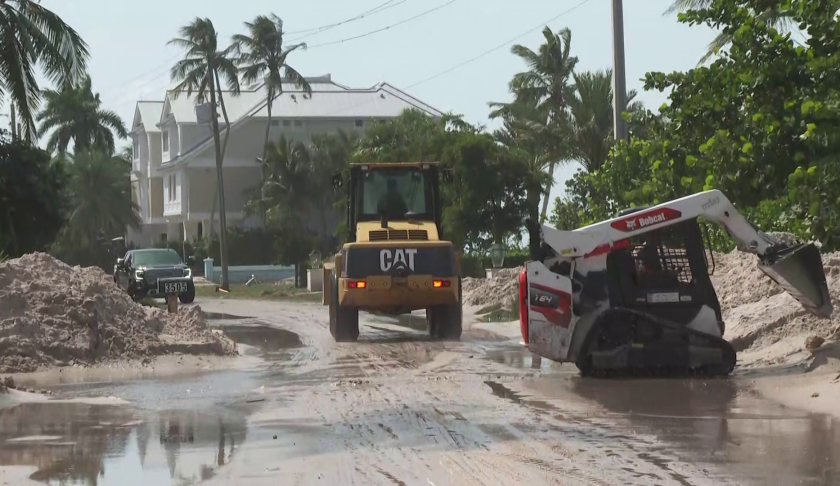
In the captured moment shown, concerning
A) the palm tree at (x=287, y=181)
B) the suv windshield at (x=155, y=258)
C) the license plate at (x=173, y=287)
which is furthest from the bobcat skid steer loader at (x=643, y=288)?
the palm tree at (x=287, y=181)

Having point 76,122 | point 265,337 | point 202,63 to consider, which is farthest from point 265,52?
point 265,337

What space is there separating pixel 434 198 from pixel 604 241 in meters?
8.06

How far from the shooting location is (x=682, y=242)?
48.5 feet

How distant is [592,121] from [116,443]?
3404cm

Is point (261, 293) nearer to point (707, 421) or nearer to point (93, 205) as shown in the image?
point (93, 205)

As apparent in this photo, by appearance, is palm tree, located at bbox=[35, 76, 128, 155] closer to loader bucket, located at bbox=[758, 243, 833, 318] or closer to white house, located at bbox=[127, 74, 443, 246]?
white house, located at bbox=[127, 74, 443, 246]

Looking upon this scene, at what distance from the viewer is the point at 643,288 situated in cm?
1456

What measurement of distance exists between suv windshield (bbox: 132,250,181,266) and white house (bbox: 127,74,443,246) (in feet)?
106

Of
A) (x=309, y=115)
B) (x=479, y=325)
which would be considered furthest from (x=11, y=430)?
(x=309, y=115)

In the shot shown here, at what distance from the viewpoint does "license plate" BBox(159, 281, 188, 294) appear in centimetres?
3643

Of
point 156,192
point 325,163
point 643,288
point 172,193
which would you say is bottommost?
point 643,288

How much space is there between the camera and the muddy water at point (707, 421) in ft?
28.7

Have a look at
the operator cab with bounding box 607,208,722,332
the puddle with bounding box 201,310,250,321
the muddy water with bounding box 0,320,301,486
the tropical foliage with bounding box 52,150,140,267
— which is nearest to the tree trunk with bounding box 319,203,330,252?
the tropical foliage with bounding box 52,150,140,267

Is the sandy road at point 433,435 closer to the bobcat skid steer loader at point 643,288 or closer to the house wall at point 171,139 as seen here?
the bobcat skid steer loader at point 643,288
